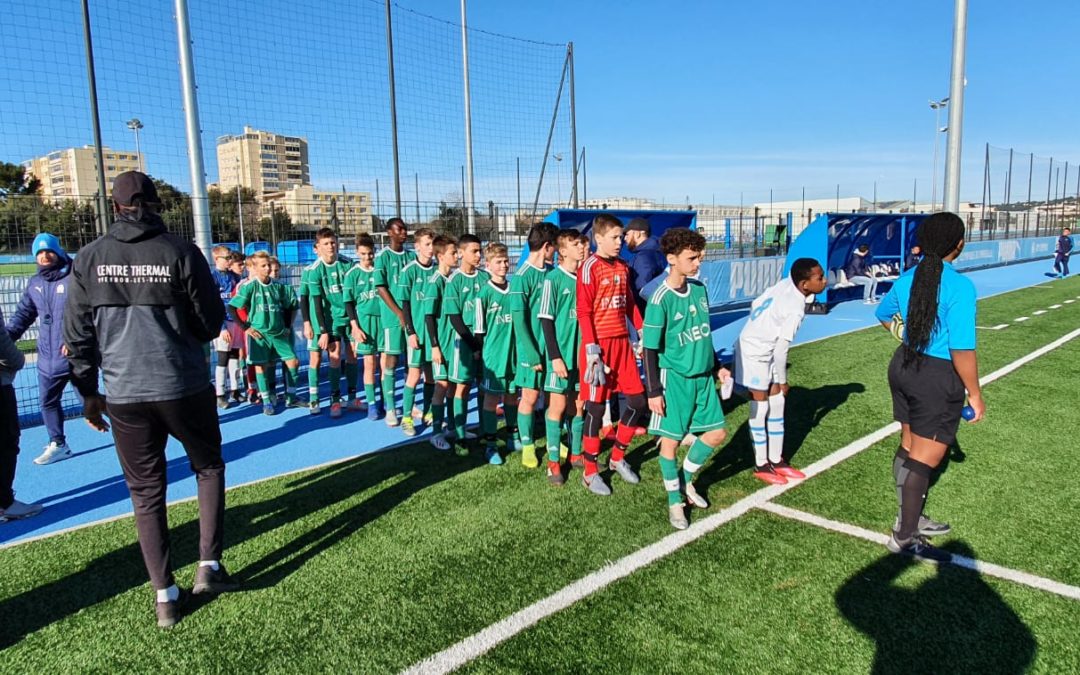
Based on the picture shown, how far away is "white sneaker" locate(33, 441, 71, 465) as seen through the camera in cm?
602

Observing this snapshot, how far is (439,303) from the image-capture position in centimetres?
596

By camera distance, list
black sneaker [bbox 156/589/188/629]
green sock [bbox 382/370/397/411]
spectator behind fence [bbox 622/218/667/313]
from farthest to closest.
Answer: green sock [bbox 382/370/397/411]
spectator behind fence [bbox 622/218/667/313]
black sneaker [bbox 156/589/188/629]

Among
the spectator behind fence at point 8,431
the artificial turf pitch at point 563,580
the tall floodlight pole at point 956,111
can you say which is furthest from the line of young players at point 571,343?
the tall floodlight pole at point 956,111

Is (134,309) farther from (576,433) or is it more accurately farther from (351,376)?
(351,376)

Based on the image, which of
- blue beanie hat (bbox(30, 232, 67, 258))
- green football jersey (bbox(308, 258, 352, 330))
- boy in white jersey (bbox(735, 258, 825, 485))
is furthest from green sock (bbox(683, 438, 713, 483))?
blue beanie hat (bbox(30, 232, 67, 258))

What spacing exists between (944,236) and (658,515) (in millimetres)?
2389

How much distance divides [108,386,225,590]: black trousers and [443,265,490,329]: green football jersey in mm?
2588

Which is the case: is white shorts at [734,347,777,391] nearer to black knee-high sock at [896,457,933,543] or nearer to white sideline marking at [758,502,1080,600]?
white sideline marking at [758,502,1080,600]

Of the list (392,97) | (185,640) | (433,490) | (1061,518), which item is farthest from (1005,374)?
(392,97)

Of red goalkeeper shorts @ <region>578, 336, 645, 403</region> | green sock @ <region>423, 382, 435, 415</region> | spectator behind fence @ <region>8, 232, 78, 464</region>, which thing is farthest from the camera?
green sock @ <region>423, 382, 435, 415</region>

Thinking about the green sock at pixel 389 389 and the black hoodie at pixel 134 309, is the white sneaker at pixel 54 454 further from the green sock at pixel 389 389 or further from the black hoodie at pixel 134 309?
the black hoodie at pixel 134 309

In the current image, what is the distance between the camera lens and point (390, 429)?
22.5ft

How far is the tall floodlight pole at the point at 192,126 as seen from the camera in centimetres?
749

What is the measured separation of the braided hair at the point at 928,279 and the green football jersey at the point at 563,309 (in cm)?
218
